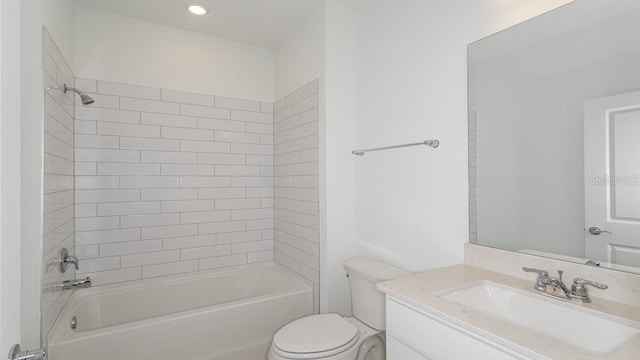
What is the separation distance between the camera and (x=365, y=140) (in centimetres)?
212

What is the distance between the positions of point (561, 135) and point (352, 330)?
1.32m

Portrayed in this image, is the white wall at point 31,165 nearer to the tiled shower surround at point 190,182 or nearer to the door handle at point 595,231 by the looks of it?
the tiled shower surround at point 190,182

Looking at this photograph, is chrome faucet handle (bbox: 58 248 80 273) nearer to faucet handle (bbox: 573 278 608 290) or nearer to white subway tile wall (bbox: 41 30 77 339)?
Result: white subway tile wall (bbox: 41 30 77 339)

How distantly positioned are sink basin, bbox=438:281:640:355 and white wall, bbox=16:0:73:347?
168 centimetres

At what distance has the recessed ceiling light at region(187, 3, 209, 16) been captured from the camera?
2.15 metres

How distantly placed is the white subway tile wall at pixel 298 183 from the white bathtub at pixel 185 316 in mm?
170

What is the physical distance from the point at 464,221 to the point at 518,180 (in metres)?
0.30

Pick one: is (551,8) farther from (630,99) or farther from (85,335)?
(85,335)

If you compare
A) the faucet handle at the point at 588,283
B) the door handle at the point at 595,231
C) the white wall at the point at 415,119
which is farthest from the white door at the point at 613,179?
the white wall at the point at 415,119

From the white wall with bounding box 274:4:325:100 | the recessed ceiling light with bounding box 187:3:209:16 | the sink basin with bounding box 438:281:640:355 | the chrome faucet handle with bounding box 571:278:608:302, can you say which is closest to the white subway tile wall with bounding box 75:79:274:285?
the white wall with bounding box 274:4:325:100

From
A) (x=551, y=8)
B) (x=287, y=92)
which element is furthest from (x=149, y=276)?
(x=551, y=8)

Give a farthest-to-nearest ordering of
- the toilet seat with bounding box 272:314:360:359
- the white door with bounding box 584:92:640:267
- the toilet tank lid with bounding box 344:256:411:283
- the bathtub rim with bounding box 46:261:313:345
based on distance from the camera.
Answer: the toilet tank lid with bounding box 344:256:411:283 → the bathtub rim with bounding box 46:261:313:345 → the toilet seat with bounding box 272:314:360:359 → the white door with bounding box 584:92:640:267

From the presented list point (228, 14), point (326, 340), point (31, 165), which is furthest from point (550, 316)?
point (228, 14)

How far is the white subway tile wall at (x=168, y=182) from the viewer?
7.29ft
